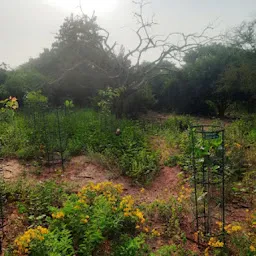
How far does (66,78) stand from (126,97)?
416 centimetres

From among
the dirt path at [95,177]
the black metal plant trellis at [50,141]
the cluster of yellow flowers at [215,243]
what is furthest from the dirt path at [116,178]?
the cluster of yellow flowers at [215,243]

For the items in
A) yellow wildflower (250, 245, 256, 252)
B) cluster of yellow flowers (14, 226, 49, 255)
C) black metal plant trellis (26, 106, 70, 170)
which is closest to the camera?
cluster of yellow flowers (14, 226, 49, 255)

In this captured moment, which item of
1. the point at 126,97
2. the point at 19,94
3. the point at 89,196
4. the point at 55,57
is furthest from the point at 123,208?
the point at 55,57

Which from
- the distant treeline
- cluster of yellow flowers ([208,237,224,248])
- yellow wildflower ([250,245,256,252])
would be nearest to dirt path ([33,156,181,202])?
cluster of yellow flowers ([208,237,224,248])

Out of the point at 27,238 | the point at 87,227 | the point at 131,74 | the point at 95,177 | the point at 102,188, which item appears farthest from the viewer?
the point at 131,74

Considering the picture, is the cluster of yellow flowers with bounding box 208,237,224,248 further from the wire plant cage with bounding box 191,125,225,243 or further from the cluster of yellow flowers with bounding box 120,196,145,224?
the cluster of yellow flowers with bounding box 120,196,145,224

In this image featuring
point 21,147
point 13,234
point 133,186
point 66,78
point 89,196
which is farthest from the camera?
point 66,78

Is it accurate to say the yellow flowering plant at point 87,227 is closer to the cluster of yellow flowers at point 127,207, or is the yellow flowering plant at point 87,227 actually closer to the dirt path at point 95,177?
the cluster of yellow flowers at point 127,207

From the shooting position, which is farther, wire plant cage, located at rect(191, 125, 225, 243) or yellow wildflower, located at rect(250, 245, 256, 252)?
wire plant cage, located at rect(191, 125, 225, 243)

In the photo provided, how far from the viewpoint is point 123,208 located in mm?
2740

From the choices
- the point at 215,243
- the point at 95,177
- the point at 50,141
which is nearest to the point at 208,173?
the point at 215,243

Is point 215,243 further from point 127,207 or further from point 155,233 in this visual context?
point 127,207

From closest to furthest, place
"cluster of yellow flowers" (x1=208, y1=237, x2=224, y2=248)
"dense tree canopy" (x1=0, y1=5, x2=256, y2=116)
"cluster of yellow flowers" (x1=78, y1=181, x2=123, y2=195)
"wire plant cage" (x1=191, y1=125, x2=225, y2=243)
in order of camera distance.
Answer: "cluster of yellow flowers" (x1=208, y1=237, x2=224, y2=248) → "wire plant cage" (x1=191, y1=125, x2=225, y2=243) → "cluster of yellow flowers" (x1=78, y1=181, x2=123, y2=195) → "dense tree canopy" (x1=0, y1=5, x2=256, y2=116)

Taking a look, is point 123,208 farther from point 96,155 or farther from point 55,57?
point 55,57
